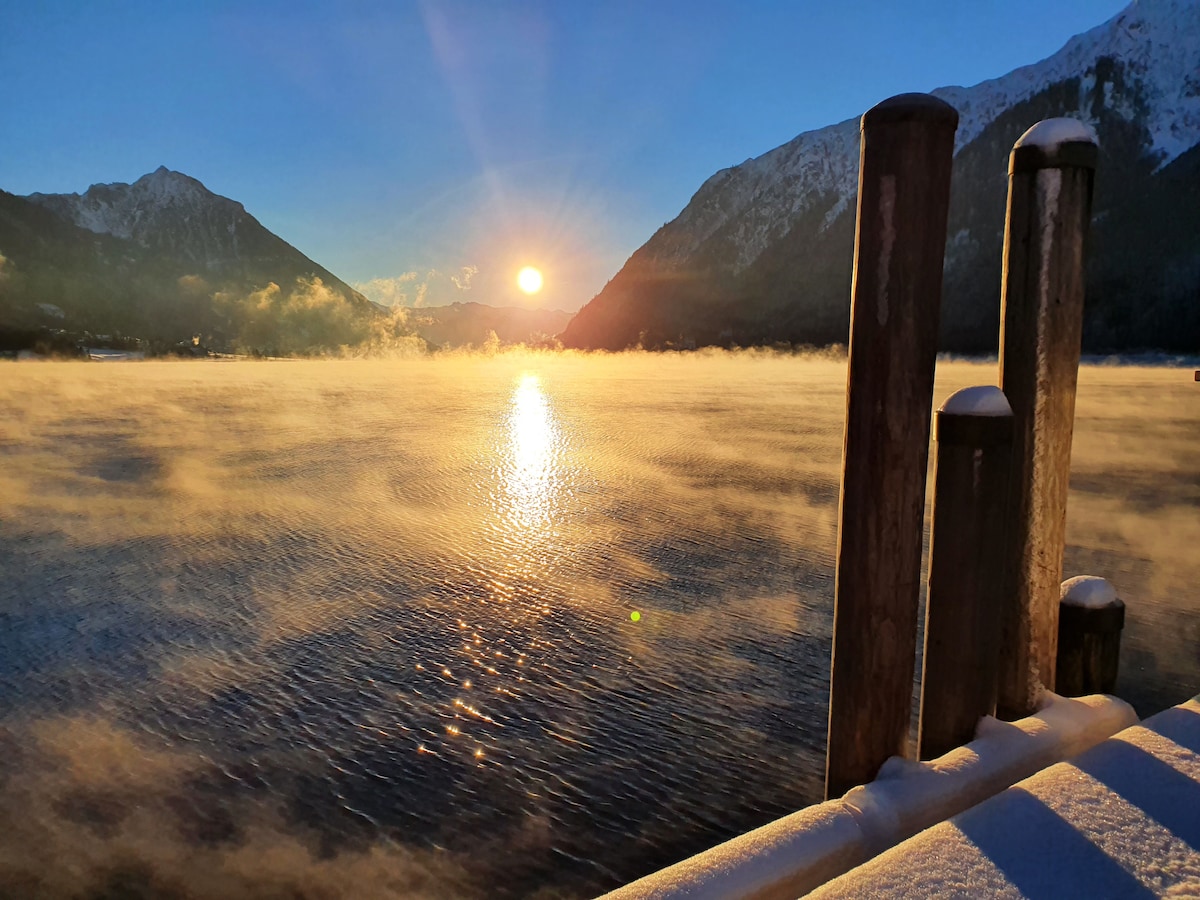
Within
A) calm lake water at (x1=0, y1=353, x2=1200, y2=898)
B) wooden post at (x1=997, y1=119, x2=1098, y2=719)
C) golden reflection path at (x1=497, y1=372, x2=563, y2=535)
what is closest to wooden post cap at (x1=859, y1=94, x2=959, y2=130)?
wooden post at (x1=997, y1=119, x2=1098, y2=719)

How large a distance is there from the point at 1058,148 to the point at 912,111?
1.19 metres

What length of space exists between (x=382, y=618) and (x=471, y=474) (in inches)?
316

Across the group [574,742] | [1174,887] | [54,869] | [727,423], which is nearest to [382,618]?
[574,742]

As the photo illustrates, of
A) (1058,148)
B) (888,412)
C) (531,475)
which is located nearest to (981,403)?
(888,412)

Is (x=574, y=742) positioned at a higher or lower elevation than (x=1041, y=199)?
lower

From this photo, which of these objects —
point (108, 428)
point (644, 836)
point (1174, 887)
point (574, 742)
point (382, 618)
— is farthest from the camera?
point (108, 428)

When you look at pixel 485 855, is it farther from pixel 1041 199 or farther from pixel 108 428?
pixel 108 428

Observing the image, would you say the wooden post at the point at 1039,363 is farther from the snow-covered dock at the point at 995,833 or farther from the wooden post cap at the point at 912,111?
the wooden post cap at the point at 912,111

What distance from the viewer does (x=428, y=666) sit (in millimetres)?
6355

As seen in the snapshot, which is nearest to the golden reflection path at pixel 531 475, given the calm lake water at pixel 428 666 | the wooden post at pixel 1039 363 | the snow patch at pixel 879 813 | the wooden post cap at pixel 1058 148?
the calm lake water at pixel 428 666

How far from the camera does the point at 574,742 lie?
17.0 feet

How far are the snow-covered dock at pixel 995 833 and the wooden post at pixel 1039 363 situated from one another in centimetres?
62

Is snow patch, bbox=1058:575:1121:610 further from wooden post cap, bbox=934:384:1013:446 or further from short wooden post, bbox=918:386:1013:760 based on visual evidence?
wooden post cap, bbox=934:384:1013:446

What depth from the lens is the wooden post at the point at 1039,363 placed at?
3.56 m
